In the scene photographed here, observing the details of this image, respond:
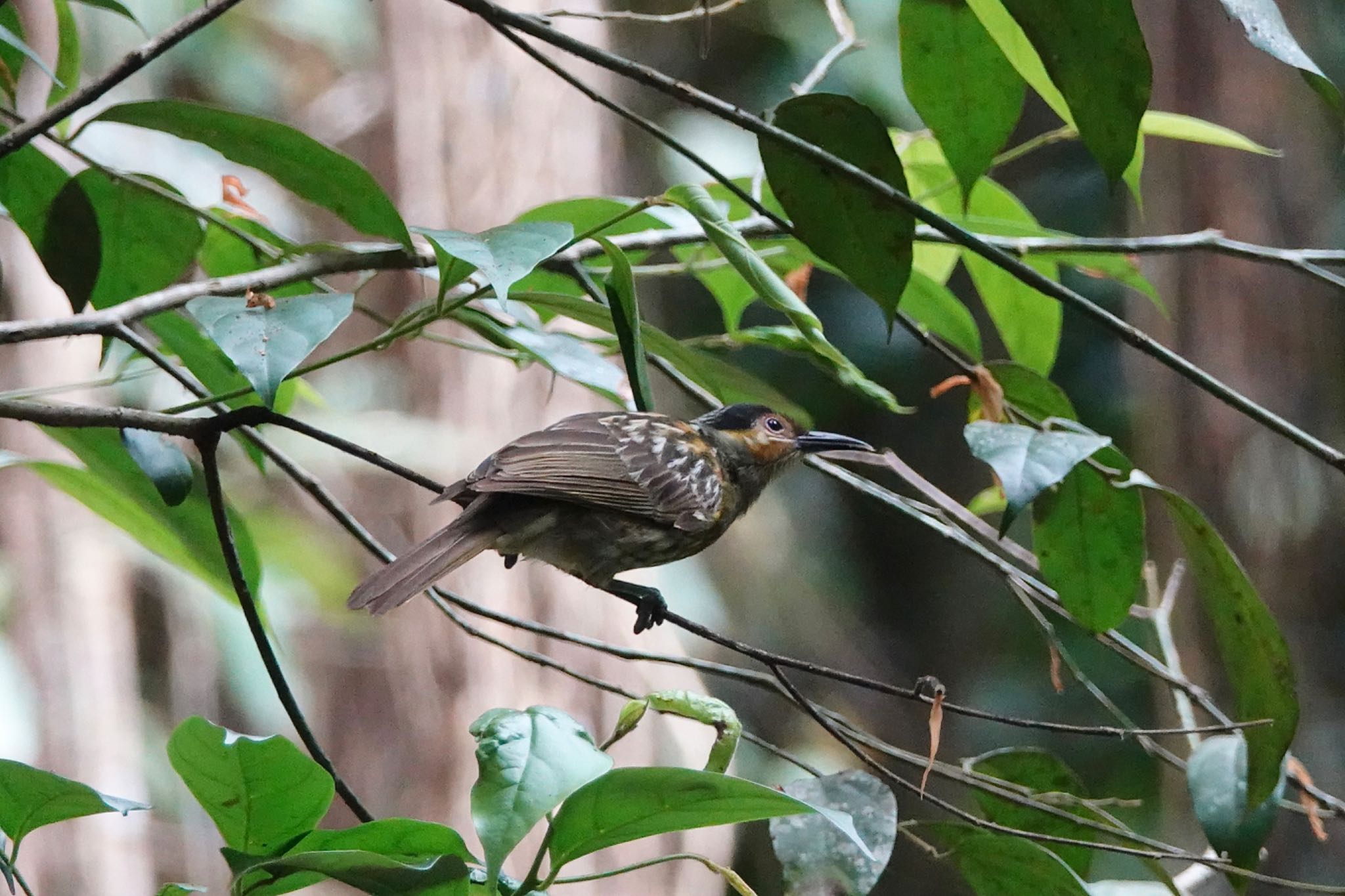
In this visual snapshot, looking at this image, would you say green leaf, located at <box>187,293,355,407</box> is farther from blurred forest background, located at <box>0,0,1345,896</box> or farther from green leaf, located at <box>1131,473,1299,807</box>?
blurred forest background, located at <box>0,0,1345,896</box>

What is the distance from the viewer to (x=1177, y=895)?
1887 mm

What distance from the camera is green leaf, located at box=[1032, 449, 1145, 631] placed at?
198 cm

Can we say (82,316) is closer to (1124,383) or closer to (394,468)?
(394,468)

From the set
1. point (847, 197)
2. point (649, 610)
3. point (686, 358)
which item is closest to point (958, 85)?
point (847, 197)

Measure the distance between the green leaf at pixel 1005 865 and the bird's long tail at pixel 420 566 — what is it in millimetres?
811

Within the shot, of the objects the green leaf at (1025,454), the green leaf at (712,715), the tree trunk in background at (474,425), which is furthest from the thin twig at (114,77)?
the tree trunk in background at (474,425)

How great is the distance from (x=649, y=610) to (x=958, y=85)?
3.56ft

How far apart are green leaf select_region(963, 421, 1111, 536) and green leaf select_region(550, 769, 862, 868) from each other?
1.72ft

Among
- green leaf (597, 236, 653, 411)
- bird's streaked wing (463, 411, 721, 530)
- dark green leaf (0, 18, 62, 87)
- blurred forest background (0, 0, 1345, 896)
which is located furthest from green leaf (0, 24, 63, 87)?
blurred forest background (0, 0, 1345, 896)

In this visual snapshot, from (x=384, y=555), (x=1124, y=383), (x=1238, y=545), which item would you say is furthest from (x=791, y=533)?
(x=384, y=555)

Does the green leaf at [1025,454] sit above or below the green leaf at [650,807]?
above

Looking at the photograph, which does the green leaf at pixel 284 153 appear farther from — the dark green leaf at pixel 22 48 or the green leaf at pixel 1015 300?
the green leaf at pixel 1015 300

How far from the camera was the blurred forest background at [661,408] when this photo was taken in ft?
18.1

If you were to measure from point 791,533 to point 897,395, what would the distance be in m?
1.40
